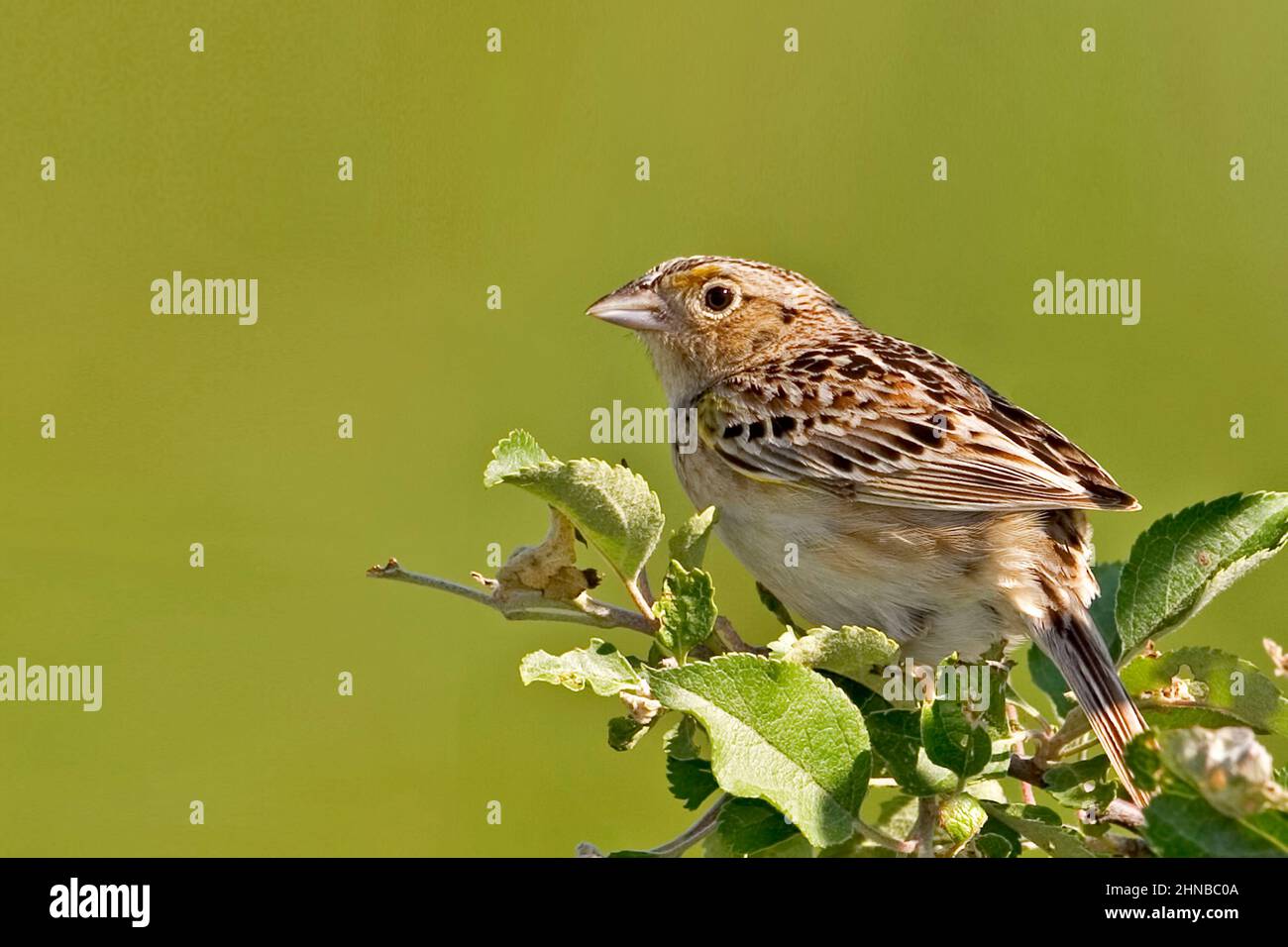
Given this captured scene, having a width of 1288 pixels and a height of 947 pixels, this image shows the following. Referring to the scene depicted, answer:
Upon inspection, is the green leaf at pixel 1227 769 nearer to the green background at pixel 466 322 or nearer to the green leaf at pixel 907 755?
the green leaf at pixel 907 755

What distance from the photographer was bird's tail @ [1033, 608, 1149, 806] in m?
2.72

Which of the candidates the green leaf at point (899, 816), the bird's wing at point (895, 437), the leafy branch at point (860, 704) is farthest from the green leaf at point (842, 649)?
the bird's wing at point (895, 437)

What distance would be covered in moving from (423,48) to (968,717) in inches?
278

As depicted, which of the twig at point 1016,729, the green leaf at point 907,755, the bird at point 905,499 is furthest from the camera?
the bird at point 905,499

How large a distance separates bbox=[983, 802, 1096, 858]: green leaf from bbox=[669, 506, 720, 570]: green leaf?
0.64 meters

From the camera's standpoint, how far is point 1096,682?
3.00 metres

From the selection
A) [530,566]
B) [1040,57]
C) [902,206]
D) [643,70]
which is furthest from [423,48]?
[530,566]

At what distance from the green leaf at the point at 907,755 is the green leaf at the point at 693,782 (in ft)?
1.03

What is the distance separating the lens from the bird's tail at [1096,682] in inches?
107

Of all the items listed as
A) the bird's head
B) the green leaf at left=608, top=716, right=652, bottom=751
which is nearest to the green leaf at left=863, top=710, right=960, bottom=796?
the green leaf at left=608, top=716, right=652, bottom=751

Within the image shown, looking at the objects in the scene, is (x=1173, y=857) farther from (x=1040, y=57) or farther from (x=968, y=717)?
(x=1040, y=57)

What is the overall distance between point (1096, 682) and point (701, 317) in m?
2.01

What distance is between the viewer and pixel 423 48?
870 centimetres

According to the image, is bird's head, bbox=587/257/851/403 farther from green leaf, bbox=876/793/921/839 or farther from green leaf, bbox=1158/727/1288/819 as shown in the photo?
green leaf, bbox=1158/727/1288/819
